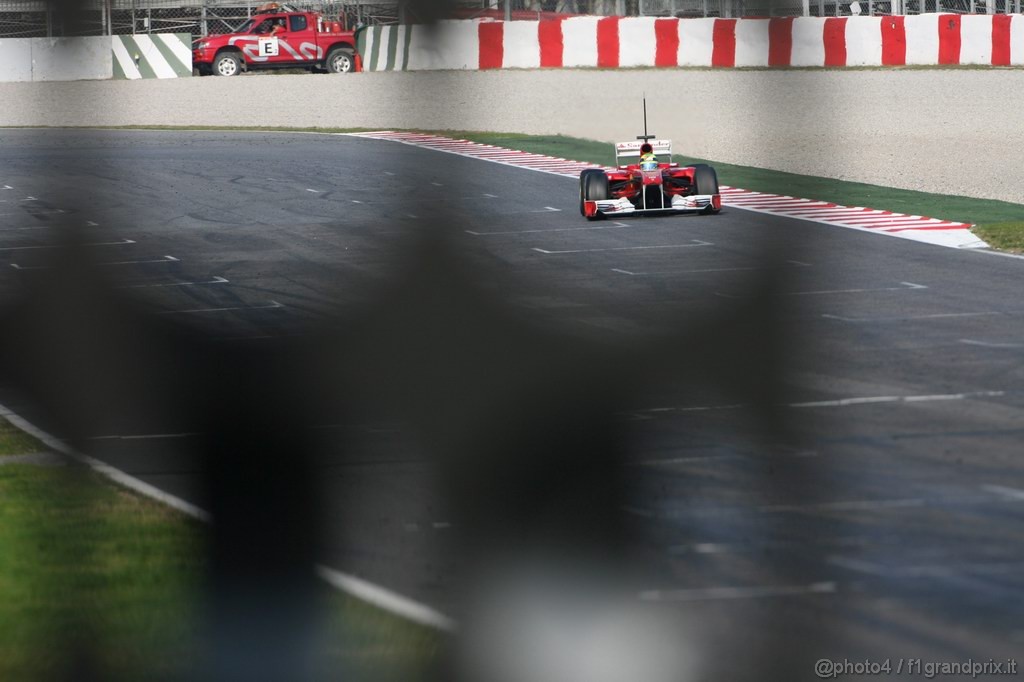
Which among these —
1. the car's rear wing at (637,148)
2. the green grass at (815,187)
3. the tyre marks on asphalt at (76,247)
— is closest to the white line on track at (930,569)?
the green grass at (815,187)

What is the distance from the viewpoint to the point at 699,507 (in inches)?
227

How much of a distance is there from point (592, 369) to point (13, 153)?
1.00 m

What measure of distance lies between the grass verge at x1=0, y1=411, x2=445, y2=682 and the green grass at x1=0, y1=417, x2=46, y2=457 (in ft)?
5.95

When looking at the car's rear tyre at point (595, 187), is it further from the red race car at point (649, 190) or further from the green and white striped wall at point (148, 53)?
the green and white striped wall at point (148, 53)

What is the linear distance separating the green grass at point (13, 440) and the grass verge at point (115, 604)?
1.81m

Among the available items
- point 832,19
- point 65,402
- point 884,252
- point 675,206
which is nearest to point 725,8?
point 832,19

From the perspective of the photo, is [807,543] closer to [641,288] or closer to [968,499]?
[641,288]

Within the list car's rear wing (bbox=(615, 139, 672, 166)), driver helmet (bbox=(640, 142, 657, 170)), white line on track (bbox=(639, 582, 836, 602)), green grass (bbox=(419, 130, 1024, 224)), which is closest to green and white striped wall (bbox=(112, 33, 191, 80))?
green grass (bbox=(419, 130, 1024, 224))

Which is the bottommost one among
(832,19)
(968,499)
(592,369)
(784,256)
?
(968,499)

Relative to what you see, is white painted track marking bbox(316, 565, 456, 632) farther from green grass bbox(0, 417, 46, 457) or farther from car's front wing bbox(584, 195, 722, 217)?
car's front wing bbox(584, 195, 722, 217)

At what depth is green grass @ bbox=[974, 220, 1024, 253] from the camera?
16578mm

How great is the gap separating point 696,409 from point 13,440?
6402mm

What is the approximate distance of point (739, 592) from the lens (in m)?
4.67

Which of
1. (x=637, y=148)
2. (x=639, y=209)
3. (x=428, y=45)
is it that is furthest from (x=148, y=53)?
(x=639, y=209)
